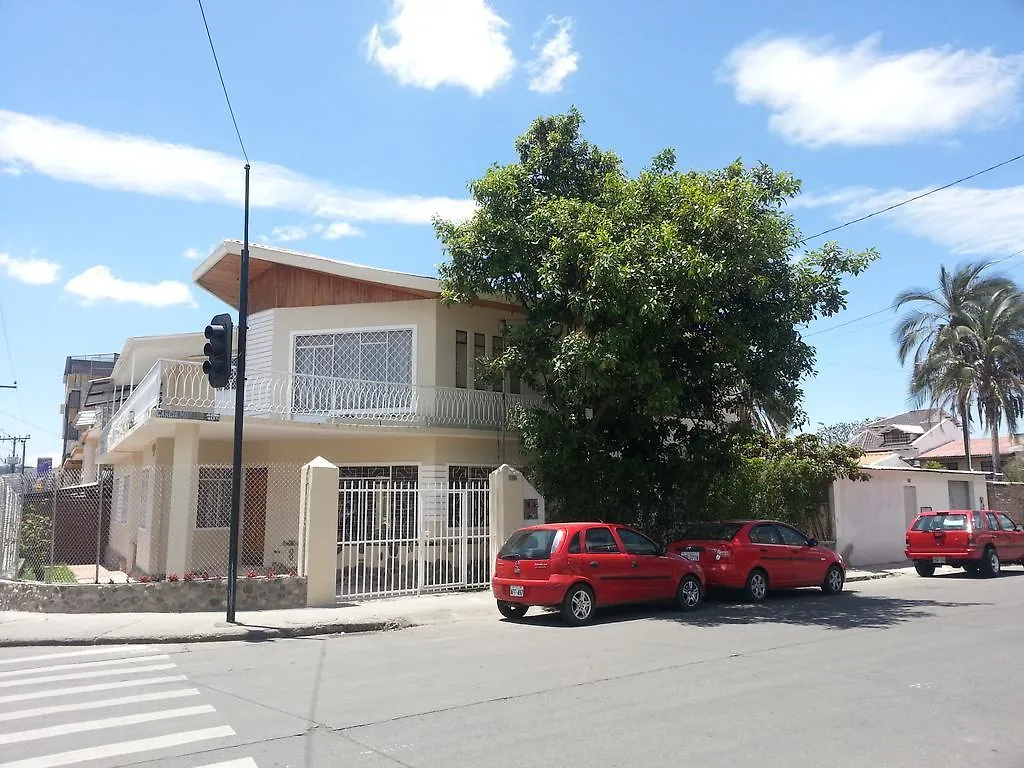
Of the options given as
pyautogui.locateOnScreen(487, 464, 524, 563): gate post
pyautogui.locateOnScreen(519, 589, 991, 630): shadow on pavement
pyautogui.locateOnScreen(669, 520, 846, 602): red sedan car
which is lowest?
pyautogui.locateOnScreen(519, 589, 991, 630): shadow on pavement

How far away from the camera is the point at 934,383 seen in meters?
31.8

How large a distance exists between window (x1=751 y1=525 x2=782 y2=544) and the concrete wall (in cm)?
775

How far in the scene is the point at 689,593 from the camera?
13.3 m

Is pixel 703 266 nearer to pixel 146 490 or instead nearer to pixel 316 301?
pixel 316 301

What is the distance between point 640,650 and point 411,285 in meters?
10.9

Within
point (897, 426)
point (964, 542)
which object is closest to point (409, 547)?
point (964, 542)

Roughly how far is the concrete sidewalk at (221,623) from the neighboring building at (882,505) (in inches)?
482

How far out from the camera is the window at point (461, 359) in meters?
19.5

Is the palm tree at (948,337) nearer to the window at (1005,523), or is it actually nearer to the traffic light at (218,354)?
the window at (1005,523)

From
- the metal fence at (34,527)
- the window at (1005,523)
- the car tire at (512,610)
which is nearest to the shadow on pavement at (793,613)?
the car tire at (512,610)

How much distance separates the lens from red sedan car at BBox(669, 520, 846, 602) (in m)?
14.1

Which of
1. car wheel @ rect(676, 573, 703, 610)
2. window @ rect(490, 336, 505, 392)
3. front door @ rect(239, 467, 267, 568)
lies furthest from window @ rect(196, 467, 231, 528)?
car wheel @ rect(676, 573, 703, 610)

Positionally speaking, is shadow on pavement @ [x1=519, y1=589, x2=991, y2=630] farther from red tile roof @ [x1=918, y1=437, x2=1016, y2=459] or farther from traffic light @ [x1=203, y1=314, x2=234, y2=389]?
red tile roof @ [x1=918, y1=437, x2=1016, y2=459]

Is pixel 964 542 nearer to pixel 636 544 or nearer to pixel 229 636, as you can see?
pixel 636 544
